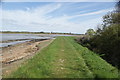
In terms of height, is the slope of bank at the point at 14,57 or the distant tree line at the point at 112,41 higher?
the distant tree line at the point at 112,41

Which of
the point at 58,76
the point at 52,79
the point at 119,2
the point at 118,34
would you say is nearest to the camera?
the point at 52,79

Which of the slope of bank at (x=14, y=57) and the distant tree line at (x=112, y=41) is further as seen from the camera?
the distant tree line at (x=112, y=41)

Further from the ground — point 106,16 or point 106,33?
point 106,16

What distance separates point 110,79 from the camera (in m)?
6.84

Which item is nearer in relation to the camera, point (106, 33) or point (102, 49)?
point (106, 33)

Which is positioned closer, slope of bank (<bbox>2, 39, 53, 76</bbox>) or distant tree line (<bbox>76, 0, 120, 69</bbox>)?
slope of bank (<bbox>2, 39, 53, 76</bbox>)

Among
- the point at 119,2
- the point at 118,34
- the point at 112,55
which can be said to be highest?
the point at 119,2

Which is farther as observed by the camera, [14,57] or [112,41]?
[14,57]

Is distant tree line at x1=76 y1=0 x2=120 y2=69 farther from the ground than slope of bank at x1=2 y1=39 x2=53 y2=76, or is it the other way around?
distant tree line at x1=76 y1=0 x2=120 y2=69

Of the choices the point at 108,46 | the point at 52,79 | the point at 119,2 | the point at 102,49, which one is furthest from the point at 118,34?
the point at 52,79

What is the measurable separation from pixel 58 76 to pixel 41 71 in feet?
3.90

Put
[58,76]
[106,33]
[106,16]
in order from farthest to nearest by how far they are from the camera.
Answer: [106,16]
[106,33]
[58,76]

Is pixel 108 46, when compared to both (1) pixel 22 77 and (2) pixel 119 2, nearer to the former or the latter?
(2) pixel 119 2

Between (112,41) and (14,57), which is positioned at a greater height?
(112,41)
